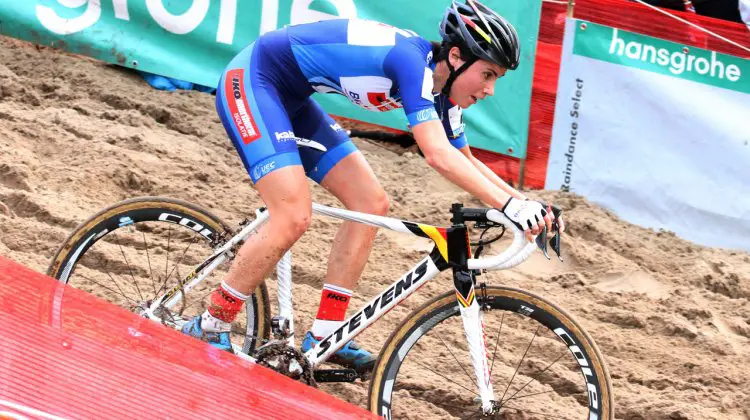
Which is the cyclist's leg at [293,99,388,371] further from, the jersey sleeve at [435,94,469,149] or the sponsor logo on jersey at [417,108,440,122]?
the sponsor logo on jersey at [417,108,440,122]

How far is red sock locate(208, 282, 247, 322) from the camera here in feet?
14.9

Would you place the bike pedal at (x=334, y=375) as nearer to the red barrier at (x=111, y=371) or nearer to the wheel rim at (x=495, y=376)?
the wheel rim at (x=495, y=376)

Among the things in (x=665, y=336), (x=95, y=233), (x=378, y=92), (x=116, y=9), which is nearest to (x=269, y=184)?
(x=378, y=92)

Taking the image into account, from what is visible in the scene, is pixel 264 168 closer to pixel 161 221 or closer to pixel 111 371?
pixel 161 221

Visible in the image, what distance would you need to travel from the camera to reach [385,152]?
835cm

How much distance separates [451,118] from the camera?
14.9 feet

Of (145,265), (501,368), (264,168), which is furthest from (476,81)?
(145,265)

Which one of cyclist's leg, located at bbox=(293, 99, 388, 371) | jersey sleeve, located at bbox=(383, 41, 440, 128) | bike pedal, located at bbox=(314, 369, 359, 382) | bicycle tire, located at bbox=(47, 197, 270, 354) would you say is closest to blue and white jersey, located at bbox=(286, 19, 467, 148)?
jersey sleeve, located at bbox=(383, 41, 440, 128)

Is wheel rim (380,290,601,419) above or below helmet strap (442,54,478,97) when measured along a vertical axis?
below

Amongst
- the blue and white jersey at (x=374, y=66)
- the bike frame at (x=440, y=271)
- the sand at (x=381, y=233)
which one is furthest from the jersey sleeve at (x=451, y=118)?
the sand at (x=381, y=233)

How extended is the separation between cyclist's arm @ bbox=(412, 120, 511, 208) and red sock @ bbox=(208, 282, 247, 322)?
3.55 ft

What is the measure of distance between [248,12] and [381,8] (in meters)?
1.07

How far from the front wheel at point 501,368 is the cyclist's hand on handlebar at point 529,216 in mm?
450

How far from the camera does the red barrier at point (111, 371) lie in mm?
3461
